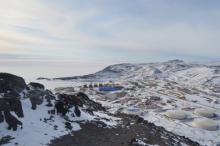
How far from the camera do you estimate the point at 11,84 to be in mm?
41469

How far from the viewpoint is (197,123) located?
91.6 meters

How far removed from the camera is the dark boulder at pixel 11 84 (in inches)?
1531

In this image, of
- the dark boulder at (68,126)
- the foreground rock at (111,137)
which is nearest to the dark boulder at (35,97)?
the dark boulder at (68,126)

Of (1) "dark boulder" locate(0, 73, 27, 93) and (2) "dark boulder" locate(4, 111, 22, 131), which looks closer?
(2) "dark boulder" locate(4, 111, 22, 131)

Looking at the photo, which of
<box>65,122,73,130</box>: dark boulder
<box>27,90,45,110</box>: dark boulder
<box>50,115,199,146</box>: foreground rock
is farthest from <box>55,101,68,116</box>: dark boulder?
<box>50,115,199,146</box>: foreground rock

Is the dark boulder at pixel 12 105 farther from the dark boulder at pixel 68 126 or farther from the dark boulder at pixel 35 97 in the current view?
the dark boulder at pixel 68 126

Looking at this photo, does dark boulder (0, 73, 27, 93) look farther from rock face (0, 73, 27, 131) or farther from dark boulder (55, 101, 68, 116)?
dark boulder (55, 101, 68, 116)

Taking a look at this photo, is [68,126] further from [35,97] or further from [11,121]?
[11,121]


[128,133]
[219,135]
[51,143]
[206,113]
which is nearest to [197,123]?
[219,135]

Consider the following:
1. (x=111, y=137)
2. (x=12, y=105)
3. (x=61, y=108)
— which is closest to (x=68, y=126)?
(x=61, y=108)

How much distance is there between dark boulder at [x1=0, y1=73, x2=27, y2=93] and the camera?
38888 mm

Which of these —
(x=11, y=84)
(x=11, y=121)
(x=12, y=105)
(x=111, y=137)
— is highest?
(x=11, y=84)

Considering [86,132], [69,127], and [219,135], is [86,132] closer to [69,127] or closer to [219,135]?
[69,127]

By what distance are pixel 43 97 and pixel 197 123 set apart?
207ft
